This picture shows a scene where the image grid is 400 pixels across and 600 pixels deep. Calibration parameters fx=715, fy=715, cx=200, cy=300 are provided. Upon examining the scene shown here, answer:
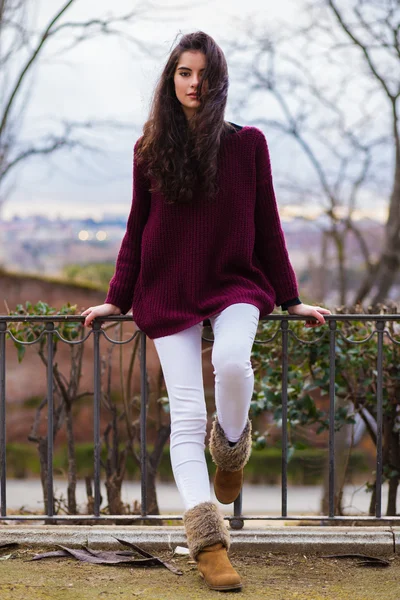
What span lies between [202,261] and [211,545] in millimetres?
942

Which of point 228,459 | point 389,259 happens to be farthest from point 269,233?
point 389,259

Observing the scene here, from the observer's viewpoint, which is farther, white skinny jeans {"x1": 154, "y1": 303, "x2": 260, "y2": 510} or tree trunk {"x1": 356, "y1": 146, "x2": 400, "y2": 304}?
tree trunk {"x1": 356, "y1": 146, "x2": 400, "y2": 304}

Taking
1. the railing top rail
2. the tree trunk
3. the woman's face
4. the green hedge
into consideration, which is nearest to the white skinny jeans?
the railing top rail

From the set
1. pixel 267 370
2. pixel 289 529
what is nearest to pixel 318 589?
pixel 289 529

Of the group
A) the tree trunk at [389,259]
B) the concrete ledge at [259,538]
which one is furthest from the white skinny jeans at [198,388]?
the tree trunk at [389,259]

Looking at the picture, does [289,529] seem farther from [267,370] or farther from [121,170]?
[121,170]

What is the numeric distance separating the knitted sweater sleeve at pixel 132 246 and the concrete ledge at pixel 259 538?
93 centimetres

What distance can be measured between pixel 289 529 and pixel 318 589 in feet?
1.55

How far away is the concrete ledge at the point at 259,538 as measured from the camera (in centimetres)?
279

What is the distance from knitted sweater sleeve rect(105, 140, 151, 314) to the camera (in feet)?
8.54

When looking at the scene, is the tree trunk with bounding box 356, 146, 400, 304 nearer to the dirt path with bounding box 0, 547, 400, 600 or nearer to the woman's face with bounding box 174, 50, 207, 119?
the dirt path with bounding box 0, 547, 400, 600

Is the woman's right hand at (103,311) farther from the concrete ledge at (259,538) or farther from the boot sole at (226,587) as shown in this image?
the boot sole at (226,587)

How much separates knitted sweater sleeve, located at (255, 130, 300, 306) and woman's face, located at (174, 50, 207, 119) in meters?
0.30

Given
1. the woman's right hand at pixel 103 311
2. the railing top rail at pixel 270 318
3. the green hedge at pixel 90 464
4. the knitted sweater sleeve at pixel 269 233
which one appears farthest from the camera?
the green hedge at pixel 90 464
